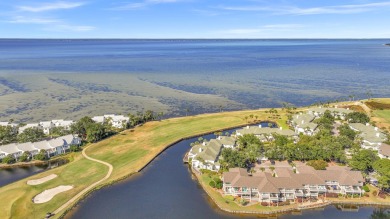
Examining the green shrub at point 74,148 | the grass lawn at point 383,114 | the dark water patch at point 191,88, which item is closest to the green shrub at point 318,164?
the grass lawn at point 383,114

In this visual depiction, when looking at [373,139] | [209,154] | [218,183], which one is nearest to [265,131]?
[209,154]

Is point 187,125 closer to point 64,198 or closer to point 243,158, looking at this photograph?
point 243,158

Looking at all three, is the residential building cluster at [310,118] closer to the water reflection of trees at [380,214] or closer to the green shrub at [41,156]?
the water reflection of trees at [380,214]

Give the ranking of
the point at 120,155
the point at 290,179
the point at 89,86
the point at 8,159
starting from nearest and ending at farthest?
the point at 290,179 < the point at 8,159 < the point at 120,155 < the point at 89,86

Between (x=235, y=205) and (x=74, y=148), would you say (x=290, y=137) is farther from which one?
(x=74, y=148)

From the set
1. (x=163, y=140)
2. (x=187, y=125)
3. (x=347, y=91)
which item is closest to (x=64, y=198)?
(x=163, y=140)

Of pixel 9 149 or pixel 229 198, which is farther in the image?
pixel 9 149

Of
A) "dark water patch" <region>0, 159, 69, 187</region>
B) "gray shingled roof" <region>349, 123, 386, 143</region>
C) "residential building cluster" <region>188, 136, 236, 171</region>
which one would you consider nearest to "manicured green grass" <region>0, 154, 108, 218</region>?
"dark water patch" <region>0, 159, 69, 187</region>

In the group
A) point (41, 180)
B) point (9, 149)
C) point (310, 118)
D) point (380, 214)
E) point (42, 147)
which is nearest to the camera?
point (380, 214)
